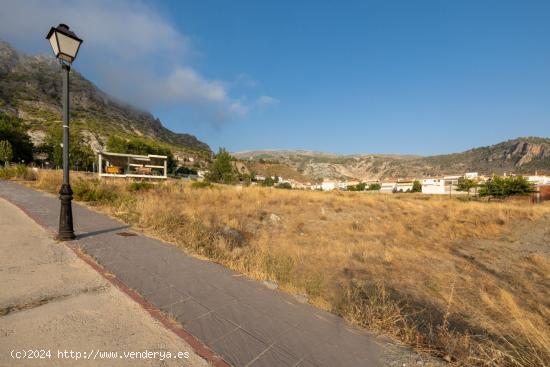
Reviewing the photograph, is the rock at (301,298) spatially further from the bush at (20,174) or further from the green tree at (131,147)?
the green tree at (131,147)

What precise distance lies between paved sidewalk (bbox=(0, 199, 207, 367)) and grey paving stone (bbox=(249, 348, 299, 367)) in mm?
441

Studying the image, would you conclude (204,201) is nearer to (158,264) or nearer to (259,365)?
(158,264)

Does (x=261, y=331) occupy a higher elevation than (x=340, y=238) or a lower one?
higher

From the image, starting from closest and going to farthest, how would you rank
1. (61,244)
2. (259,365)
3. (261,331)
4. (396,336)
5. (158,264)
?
(259,365), (261,331), (396,336), (158,264), (61,244)

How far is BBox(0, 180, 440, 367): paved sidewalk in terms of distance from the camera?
2.24m

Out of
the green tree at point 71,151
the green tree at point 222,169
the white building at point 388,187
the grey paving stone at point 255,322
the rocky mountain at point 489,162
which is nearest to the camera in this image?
the grey paving stone at point 255,322

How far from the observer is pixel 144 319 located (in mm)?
2570

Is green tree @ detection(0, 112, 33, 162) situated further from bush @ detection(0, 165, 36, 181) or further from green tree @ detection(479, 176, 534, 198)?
green tree @ detection(479, 176, 534, 198)

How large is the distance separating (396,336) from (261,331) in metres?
1.42

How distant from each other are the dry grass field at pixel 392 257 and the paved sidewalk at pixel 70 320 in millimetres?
1850

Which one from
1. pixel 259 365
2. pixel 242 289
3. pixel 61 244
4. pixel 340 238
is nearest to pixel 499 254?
pixel 340 238

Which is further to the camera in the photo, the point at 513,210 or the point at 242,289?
the point at 513,210

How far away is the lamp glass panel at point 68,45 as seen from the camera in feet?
17.3

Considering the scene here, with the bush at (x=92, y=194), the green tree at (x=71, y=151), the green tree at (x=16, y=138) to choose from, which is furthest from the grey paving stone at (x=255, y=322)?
the green tree at (x=16, y=138)
